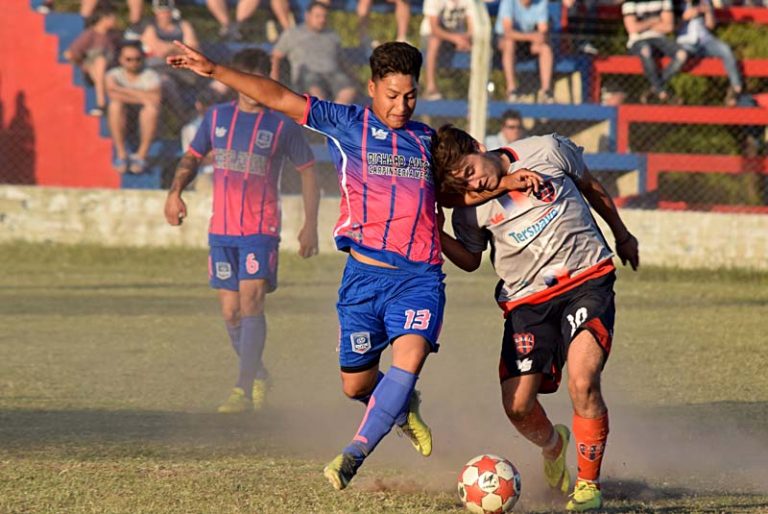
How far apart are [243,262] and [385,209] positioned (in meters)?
2.70

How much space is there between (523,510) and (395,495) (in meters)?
0.56

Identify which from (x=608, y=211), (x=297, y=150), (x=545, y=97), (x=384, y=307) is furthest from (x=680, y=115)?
(x=384, y=307)

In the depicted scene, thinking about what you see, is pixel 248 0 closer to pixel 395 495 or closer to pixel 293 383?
pixel 293 383

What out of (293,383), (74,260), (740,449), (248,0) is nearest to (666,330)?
(293,383)

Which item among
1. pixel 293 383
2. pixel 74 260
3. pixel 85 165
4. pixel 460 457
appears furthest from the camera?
pixel 85 165

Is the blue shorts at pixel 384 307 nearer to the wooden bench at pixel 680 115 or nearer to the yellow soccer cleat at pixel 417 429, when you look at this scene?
the yellow soccer cleat at pixel 417 429

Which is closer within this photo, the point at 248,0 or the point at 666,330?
the point at 666,330

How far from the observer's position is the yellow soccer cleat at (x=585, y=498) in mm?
5480

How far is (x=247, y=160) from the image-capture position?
8.35 m

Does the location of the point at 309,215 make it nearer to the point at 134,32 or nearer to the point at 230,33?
the point at 134,32

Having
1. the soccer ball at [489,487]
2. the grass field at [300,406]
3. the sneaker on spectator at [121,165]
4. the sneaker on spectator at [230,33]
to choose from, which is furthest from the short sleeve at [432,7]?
the soccer ball at [489,487]

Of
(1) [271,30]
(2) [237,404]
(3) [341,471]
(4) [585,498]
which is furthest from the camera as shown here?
(1) [271,30]

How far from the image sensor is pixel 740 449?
6.96m

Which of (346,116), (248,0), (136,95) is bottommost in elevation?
(346,116)
